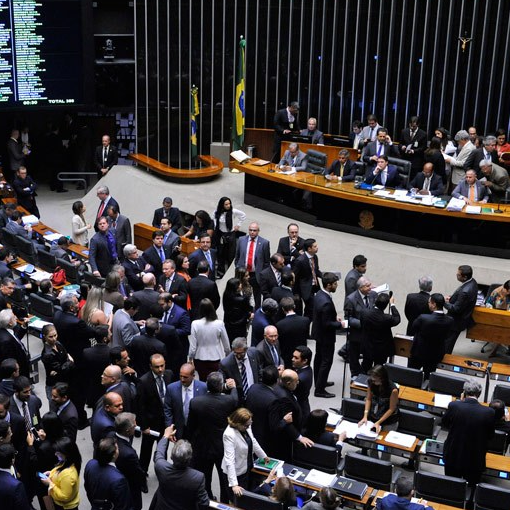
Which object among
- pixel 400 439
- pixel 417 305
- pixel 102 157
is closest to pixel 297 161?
pixel 102 157

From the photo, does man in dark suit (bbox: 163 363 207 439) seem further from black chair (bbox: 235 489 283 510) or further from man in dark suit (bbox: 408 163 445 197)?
man in dark suit (bbox: 408 163 445 197)

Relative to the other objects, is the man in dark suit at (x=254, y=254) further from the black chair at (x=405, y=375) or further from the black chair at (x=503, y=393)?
the black chair at (x=503, y=393)

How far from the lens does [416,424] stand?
8445mm

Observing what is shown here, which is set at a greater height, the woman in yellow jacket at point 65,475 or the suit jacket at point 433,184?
the suit jacket at point 433,184

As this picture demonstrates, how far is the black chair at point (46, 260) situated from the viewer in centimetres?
1208

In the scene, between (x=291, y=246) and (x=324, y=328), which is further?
(x=291, y=246)

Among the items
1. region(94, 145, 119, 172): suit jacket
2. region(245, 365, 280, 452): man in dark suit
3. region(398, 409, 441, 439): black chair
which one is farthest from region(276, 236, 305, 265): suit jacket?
region(94, 145, 119, 172): suit jacket

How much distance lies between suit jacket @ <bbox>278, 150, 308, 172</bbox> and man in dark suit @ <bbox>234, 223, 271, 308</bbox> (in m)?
3.29

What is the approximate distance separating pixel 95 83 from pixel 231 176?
3109 millimetres

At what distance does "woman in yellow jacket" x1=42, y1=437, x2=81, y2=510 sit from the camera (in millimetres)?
6598

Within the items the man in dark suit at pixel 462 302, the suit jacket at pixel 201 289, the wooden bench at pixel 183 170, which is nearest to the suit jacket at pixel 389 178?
the man in dark suit at pixel 462 302

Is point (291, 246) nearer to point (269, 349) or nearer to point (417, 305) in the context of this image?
point (417, 305)

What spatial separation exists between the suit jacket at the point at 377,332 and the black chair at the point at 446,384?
666 millimetres

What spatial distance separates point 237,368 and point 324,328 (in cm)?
160
